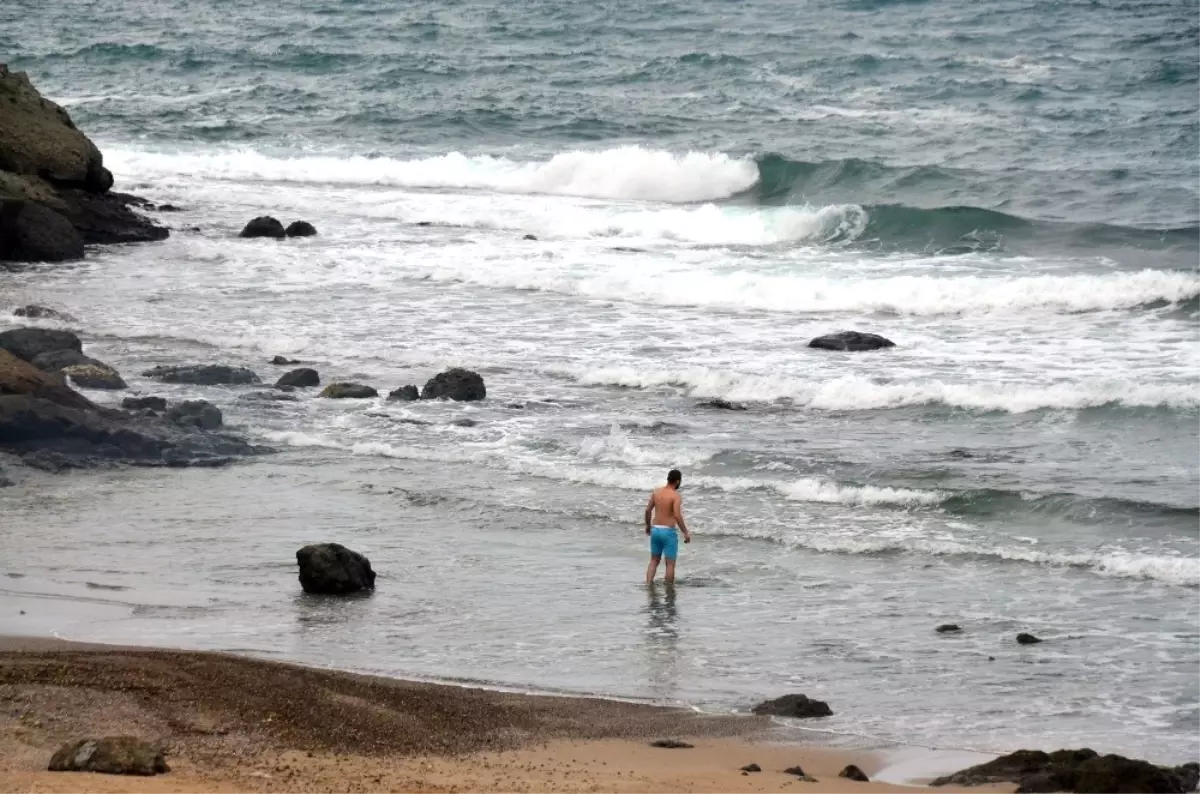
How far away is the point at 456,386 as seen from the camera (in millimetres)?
20547

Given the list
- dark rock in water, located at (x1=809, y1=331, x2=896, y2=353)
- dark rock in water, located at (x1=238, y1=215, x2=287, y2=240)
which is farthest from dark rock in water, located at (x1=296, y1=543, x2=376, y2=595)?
dark rock in water, located at (x1=238, y1=215, x2=287, y2=240)

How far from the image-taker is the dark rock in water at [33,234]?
28.1 m

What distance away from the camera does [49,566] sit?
1359 centimetres

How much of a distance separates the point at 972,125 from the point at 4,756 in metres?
36.2

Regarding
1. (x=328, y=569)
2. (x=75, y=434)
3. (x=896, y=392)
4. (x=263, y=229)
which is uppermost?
(x=263, y=229)

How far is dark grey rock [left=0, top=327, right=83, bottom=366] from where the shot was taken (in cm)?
2038

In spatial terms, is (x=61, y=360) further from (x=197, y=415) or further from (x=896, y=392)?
(x=896, y=392)

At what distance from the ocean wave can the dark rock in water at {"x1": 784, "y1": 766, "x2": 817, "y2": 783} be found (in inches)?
437

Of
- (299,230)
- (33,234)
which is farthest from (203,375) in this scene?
(299,230)

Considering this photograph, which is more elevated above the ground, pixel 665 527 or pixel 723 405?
pixel 723 405

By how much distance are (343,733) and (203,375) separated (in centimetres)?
1219

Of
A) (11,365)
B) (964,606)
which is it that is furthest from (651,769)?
(11,365)

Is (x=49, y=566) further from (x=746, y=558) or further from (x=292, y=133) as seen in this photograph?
(x=292, y=133)

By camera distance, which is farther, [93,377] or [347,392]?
[347,392]
